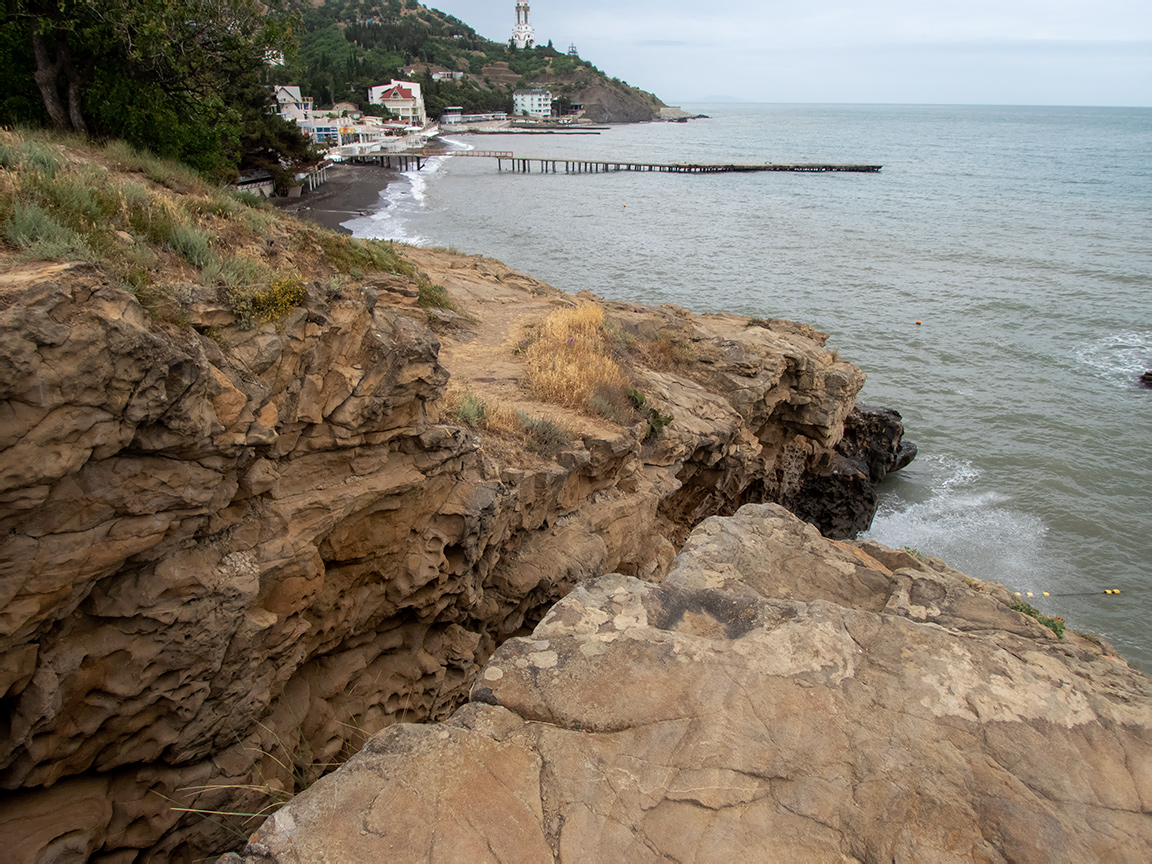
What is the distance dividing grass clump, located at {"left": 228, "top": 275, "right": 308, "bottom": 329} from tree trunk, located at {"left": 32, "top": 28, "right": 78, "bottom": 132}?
8.75m

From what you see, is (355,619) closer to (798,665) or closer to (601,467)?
(601,467)

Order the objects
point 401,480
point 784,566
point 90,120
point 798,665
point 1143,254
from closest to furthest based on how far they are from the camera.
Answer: point 798,665 → point 784,566 → point 401,480 → point 90,120 → point 1143,254

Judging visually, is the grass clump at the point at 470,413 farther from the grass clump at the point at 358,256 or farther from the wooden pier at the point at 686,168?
the wooden pier at the point at 686,168

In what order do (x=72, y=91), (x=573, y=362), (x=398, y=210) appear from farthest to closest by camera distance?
1. (x=398, y=210)
2. (x=72, y=91)
3. (x=573, y=362)

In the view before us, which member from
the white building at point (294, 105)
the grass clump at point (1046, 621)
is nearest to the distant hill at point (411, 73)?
the white building at point (294, 105)

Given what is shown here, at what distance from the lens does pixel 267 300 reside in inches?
227

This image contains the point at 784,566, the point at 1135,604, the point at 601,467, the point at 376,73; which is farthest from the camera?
the point at 376,73

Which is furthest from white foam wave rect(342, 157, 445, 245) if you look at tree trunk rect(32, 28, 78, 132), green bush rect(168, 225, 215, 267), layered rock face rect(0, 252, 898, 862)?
layered rock face rect(0, 252, 898, 862)

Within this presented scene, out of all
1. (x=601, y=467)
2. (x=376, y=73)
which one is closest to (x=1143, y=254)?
(x=601, y=467)

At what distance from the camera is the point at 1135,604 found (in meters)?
12.5

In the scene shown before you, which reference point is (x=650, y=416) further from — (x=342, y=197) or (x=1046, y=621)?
(x=342, y=197)

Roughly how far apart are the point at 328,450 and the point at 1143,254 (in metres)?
46.5

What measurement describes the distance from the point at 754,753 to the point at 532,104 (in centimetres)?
18215

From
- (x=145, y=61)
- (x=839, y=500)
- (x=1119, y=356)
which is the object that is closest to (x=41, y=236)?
(x=145, y=61)
